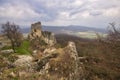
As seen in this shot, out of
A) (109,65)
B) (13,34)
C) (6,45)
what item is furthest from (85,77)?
(6,45)

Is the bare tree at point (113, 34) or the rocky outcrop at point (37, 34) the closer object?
the bare tree at point (113, 34)

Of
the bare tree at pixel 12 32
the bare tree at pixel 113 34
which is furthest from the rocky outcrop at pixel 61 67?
the bare tree at pixel 12 32

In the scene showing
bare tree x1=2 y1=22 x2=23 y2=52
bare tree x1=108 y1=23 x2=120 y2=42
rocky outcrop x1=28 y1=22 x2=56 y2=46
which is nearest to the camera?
bare tree x1=108 y1=23 x2=120 y2=42

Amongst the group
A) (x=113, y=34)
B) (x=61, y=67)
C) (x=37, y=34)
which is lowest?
(x=61, y=67)

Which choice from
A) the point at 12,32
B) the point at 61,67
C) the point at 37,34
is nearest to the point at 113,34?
the point at 61,67

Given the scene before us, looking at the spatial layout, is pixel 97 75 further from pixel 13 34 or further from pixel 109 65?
pixel 13 34

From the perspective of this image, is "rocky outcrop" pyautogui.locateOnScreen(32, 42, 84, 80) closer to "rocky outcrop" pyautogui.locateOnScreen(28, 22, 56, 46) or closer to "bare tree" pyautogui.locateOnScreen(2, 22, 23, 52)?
"bare tree" pyautogui.locateOnScreen(2, 22, 23, 52)

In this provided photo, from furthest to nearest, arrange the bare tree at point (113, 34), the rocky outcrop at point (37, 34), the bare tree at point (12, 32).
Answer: the rocky outcrop at point (37, 34), the bare tree at point (12, 32), the bare tree at point (113, 34)

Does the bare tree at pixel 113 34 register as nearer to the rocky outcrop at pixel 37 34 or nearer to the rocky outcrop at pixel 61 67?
the rocky outcrop at pixel 61 67

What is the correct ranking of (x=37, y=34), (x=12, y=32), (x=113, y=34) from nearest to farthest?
(x=113, y=34) < (x=12, y=32) < (x=37, y=34)

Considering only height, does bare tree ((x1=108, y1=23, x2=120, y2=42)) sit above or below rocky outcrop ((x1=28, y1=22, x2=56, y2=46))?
above

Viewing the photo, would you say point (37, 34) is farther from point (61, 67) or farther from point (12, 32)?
point (61, 67)

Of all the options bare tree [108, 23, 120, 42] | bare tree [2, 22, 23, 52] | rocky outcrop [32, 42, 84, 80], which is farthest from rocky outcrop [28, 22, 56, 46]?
bare tree [108, 23, 120, 42]

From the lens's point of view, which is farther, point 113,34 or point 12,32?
point 12,32
